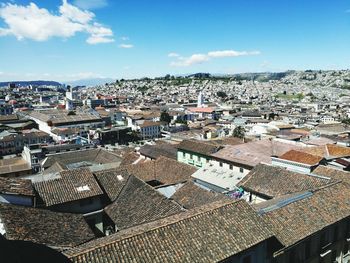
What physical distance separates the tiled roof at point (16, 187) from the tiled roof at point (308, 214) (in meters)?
17.3

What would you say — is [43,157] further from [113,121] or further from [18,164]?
[113,121]

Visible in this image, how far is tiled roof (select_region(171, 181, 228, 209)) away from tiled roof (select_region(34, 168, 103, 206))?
6.86 m

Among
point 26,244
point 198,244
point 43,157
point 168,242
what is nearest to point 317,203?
point 198,244

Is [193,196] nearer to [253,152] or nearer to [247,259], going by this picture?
[247,259]

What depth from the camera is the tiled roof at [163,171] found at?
3472cm

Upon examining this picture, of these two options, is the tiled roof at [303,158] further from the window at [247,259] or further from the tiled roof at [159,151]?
the tiled roof at [159,151]

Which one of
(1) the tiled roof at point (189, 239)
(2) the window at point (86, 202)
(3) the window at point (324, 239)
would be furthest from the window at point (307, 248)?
(2) the window at point (86, 202)

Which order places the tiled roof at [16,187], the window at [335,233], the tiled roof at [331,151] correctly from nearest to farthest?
the window at [335,233], the tiled roof at [16,187], the tiled roof at [331,151]

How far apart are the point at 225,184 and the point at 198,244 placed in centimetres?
1641

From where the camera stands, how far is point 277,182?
2559cm

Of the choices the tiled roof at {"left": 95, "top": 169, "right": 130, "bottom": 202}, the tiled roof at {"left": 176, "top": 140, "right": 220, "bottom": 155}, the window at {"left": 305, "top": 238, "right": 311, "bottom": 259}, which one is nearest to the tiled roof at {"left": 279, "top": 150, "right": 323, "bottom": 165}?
the window at {"left": 305, "top": 238, "right": 311, "bottom": 259}

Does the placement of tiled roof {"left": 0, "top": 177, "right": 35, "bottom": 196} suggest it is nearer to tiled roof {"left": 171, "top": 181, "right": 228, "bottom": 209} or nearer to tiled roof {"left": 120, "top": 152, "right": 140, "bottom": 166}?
tiled roof {"left": 171, "top": 181, "right": 228, "bottom": 209}

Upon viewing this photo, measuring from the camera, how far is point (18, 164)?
58.2 meters

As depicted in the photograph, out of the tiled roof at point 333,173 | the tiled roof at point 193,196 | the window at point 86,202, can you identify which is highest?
the tiled roof at point 333,173
